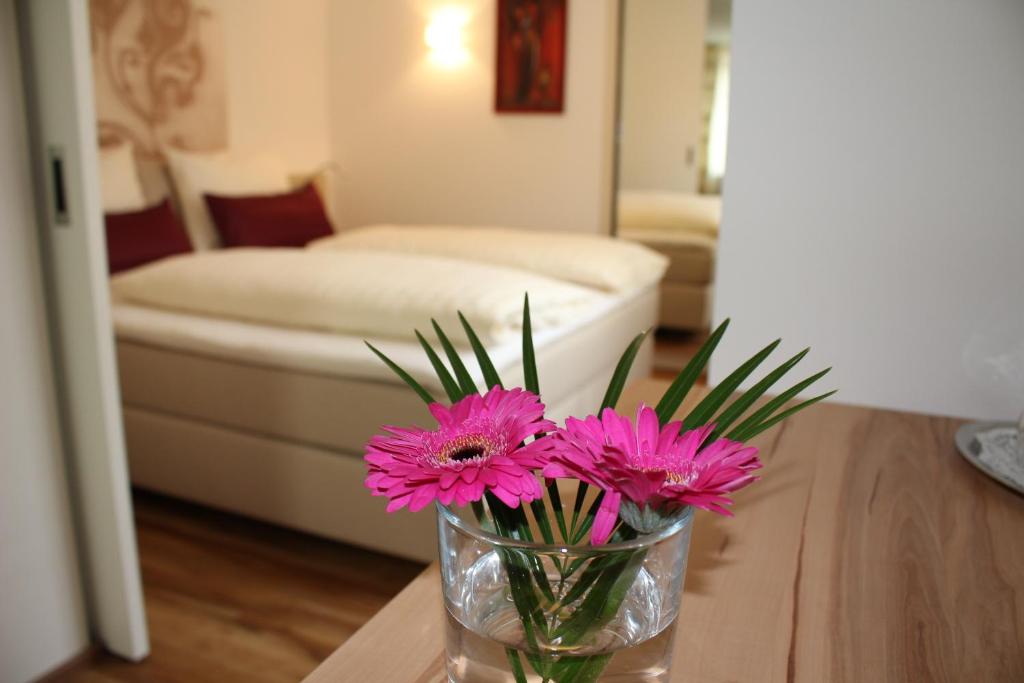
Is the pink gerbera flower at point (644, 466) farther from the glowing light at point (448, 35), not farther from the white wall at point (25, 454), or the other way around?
the glowing light at point (448, 35)

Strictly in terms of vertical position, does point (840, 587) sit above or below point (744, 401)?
below

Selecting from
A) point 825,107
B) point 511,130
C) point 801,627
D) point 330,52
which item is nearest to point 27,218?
point 825,107

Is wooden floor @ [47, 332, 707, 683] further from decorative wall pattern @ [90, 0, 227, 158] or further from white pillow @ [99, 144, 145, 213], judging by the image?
decorative wall pattern @ [90, 0, 227, 158]

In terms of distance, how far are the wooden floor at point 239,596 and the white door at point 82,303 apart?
0.36 ft

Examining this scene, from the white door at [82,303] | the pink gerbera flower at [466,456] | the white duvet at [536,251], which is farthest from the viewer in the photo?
the white duvet at [536,251]

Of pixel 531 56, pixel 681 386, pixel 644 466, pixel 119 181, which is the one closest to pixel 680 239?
pixel 531 56

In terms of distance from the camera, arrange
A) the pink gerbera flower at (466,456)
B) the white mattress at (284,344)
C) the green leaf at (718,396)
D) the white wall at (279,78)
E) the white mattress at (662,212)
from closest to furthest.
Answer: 1. the pink gerbera flower at (466,456)
2. the green leaf at (718,396)
3. the white mattress at (284,344)
4. the white wall at (279,78)
5. the white mattress at (662,212)

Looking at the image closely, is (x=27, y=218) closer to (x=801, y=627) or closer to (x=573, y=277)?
(x=801, y=627)

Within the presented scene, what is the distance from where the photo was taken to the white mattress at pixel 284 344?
1.97 metres

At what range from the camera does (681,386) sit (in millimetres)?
538

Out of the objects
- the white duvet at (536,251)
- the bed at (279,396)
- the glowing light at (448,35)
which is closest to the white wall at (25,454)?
the bed at (279,396)

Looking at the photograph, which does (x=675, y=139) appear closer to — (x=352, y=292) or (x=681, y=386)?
(x=352, y=292)

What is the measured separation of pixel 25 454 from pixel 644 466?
1400mm

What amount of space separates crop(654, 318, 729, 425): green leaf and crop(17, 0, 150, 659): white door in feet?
4.08
